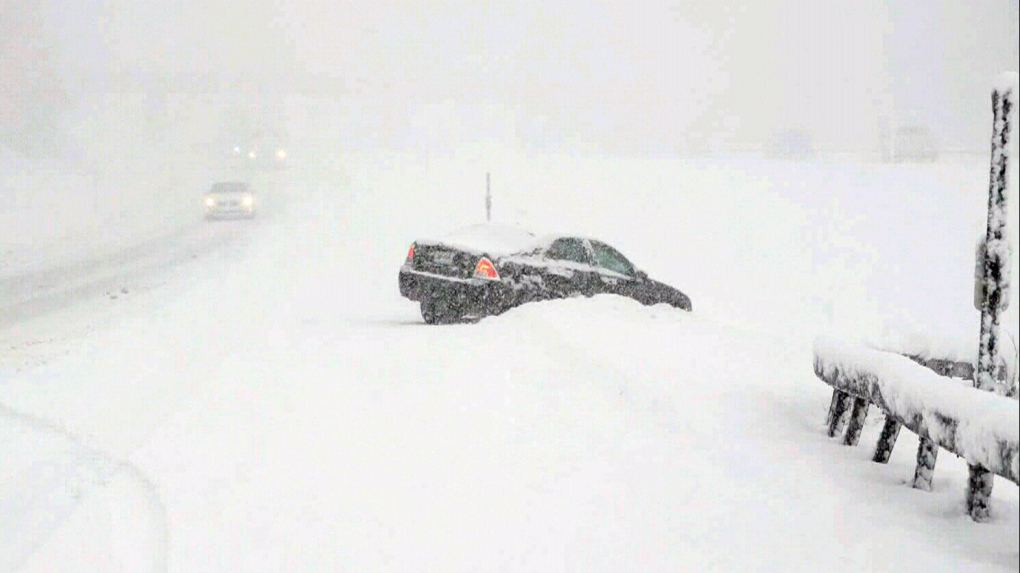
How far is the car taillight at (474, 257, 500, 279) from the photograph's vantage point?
11.2 m

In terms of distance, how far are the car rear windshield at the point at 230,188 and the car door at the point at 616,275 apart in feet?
68.8

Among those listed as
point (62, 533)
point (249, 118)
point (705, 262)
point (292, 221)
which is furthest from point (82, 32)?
point (62, 533)

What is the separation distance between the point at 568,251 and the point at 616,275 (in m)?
0.78

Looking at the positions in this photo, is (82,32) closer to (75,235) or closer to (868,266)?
(75,235)

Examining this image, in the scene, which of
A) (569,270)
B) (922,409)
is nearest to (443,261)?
(569,270)

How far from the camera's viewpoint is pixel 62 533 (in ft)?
15.0

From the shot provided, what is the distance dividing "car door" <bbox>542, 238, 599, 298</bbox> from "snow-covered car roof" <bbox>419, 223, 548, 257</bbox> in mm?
240

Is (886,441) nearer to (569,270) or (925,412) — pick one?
(925,412)

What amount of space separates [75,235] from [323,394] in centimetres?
2029

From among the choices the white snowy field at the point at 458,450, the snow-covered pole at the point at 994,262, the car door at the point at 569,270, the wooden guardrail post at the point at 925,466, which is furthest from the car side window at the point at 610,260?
the snow-covered pole at the point at 994,262

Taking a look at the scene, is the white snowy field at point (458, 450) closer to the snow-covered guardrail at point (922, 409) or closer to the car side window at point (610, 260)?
the snow-covered guardrail at point (922, 409)

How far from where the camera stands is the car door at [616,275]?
39.8 ft

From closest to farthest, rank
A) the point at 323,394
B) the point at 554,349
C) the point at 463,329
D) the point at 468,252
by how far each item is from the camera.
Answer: the point at 323,394, the point at 554,349, the point at 463,329, the point at 468,252

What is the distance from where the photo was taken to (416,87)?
99.6 metres
